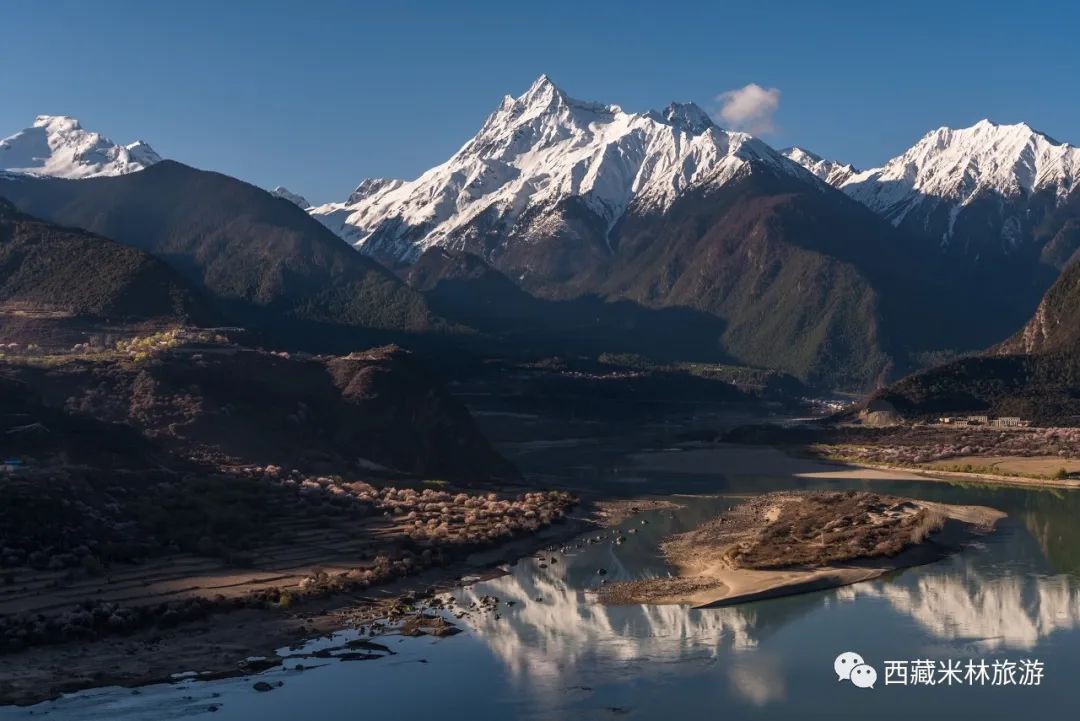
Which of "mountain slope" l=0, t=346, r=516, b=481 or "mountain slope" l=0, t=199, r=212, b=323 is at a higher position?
"mountain slope" l=0, t=199, r=212, b=323

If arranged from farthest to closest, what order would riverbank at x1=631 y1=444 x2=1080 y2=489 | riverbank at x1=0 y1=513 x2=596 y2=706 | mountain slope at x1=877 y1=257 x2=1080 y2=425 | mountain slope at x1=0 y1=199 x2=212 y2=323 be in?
1. mountain slope at x1=877 y1=257 x2=1080 y2=425
2. mountain slope at x1=0 y1=199 x2=212 y2=323
3. riverbank at x1=631 y1=444 x2=1080 y2=489
4. riverbank at x1=0 y1=513 x2=596 y2=706

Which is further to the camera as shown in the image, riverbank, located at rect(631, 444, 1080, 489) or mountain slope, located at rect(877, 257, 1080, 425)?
mountain slope, located at rect(877, 257, 1080, 425)

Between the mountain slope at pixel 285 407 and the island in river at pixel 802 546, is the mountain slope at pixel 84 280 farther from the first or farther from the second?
the island in river at pixel 802 546

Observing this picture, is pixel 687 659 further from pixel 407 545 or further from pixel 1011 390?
pixel 1011 390

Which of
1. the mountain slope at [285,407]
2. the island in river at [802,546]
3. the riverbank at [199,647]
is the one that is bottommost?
the riverbank at [199,647]

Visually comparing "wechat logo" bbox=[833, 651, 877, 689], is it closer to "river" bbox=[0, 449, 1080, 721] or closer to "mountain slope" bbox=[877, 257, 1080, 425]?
"river" bbox=[0, 449, 1080, 721]

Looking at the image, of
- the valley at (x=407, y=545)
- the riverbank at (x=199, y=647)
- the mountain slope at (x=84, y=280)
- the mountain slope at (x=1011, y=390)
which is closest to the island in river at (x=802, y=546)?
the valley at (x=407, y=545)

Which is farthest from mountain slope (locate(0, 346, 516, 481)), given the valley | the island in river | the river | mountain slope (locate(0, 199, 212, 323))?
the river

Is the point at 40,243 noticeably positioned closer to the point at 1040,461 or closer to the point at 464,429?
the point at 464,429
